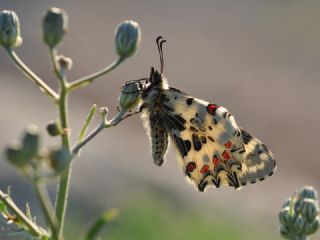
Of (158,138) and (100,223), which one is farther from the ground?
(158,138)

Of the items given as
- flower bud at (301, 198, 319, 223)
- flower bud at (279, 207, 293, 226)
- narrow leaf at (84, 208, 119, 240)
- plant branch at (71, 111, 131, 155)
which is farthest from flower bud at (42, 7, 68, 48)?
flower bud at (301, 198, 319, 223)

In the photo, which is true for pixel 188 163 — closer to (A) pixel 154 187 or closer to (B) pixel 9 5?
(A) pixel 154 187

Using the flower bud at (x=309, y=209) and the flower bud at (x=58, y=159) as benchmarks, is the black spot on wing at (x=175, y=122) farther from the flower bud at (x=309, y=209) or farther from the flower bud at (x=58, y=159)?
the flower bud at (x=58, y=159)

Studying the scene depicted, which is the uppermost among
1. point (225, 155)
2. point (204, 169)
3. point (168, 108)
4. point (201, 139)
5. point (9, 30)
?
point (9, 30)

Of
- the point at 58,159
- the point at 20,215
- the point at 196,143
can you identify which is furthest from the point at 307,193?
the point at 58,159

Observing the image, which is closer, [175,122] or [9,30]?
[9,30]

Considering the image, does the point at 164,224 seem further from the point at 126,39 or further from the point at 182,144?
the point at 126,39

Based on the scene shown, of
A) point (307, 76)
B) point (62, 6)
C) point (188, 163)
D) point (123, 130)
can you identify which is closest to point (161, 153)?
point (188, 163)
